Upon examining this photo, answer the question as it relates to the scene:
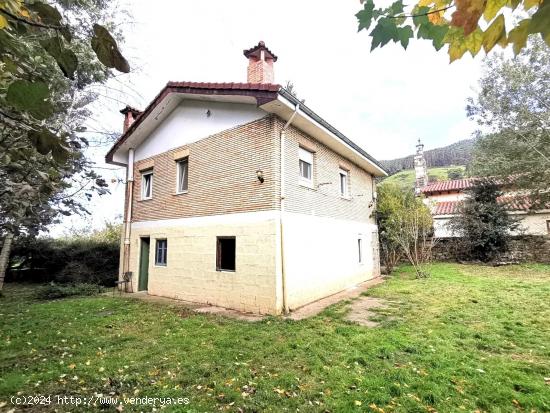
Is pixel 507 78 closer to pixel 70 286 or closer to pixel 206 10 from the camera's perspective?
pixel 206 10

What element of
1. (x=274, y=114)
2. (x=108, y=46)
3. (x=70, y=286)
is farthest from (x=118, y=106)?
(x=70, y=286)

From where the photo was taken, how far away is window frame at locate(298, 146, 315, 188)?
9.73m

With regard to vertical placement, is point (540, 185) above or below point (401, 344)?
above

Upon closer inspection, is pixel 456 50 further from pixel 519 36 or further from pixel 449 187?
pixel 449 187

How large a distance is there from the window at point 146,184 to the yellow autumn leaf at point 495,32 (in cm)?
1283

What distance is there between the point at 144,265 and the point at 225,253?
505cm

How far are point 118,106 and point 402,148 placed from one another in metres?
70.9

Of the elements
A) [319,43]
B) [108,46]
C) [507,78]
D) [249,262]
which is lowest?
[249,262]

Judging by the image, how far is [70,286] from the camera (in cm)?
1279

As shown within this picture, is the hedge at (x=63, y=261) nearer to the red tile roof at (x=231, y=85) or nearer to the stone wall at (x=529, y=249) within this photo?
the red tile roof at (x=231, y=85)

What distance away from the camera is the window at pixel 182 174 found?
11.1 m

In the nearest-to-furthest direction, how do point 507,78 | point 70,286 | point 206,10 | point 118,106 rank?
1. point 206,10
2. point 118,106
3. point 70,286
4. point 507,78

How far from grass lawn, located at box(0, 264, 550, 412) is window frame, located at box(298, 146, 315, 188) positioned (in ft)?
13.3

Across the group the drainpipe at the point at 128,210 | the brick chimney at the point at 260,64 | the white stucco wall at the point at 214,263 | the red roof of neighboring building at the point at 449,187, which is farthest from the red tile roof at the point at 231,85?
the red roof of neighboring building at the point at 449,187
